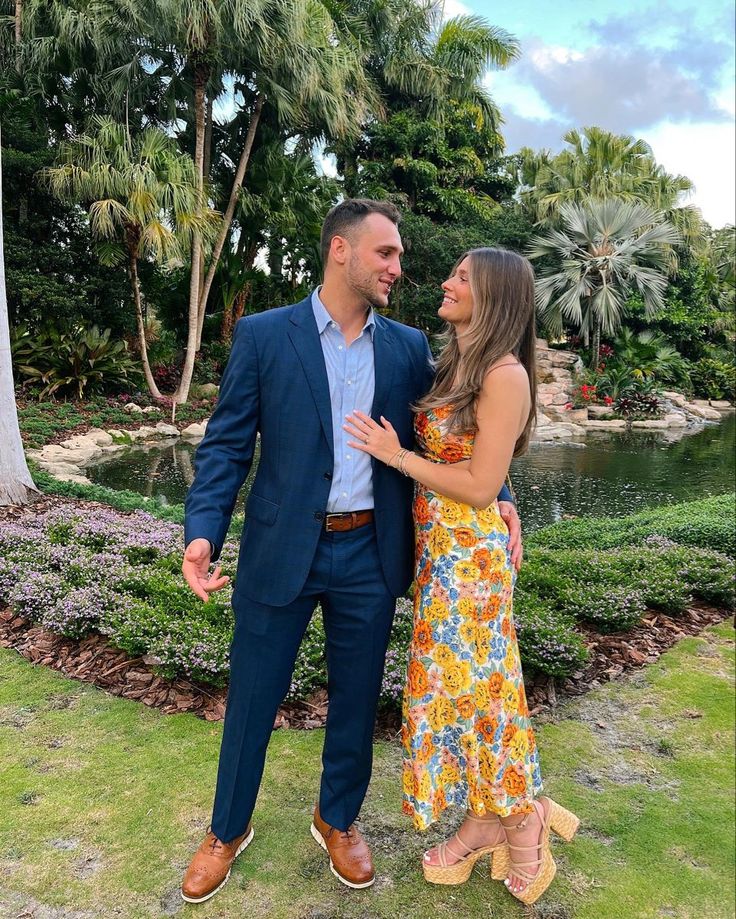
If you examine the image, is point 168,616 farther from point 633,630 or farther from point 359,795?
point 633,630

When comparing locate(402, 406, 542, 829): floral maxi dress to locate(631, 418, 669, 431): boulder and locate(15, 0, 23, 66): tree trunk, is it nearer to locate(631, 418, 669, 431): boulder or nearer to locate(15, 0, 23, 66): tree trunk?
locate(631, 418, 669, 431): boulder

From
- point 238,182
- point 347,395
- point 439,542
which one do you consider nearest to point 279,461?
point 347,395

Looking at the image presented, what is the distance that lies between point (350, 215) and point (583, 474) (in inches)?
380

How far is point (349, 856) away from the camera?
2125 mm

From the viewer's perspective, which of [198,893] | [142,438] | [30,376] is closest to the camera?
[198,893]

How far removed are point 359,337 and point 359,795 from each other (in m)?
1.44

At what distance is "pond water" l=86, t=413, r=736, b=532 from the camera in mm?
8961

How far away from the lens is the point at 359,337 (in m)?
2.11

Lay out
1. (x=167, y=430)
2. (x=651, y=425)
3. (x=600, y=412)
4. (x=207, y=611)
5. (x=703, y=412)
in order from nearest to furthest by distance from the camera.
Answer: (x=207, y=611) < (x=167, y=430) < (x=651, y=425) < (x=600, y=412) < (x=703, y=412)

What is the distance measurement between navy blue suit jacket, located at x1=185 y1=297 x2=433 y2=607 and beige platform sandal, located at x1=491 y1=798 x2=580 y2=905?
2.85 ft

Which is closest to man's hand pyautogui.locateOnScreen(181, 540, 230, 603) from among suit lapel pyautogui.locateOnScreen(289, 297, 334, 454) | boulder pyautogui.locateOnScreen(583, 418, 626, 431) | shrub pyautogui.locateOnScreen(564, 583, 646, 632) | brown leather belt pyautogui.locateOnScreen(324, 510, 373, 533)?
brown leather belt pyautogui.locateOnScreen(324, 510, 373, 533)

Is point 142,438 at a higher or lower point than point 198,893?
higher

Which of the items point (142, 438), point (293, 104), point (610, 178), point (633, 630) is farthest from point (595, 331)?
point (633, 630)

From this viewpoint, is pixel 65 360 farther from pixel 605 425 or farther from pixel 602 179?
pixel 602 179
